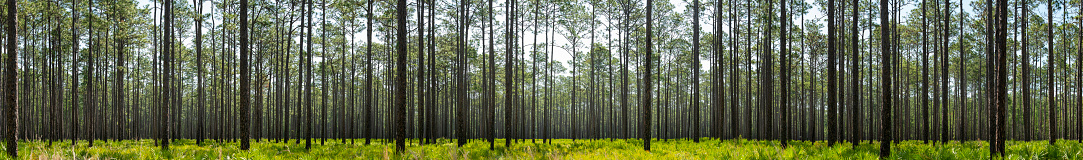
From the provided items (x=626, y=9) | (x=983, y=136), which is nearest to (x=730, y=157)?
(x=626, y=9)

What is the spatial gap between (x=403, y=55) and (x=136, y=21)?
12.5 metres

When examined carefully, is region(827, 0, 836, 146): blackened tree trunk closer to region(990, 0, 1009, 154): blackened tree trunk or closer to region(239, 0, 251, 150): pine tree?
region(990, 0, 1009, 154): blackened tree trunk

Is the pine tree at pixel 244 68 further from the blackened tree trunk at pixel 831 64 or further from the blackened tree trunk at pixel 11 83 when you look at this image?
the blackened tree trunk at pixel 831 64

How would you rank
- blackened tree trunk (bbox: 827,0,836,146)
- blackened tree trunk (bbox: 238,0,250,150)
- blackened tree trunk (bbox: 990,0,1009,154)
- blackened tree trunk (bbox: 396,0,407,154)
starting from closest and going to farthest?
blackened tree trunk (bbox: 990,0,1009,154), blackened tree trunk (bbox: 827,0,836,146), blackened tree trunk (bbox: 396,0,407,154), blackened tree trunk (bbox: 238,0,250,150)

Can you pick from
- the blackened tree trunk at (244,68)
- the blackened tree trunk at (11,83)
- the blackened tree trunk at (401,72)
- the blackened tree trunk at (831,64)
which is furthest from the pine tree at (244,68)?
the blackened tree trunk at (831,64)

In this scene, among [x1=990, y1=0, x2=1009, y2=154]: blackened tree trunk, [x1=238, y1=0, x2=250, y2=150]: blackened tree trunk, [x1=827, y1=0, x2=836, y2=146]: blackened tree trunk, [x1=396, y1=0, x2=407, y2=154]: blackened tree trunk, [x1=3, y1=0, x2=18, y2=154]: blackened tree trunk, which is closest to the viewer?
[x1=990, y1=0, x2=1009, y2=154]: blackened tree trunk

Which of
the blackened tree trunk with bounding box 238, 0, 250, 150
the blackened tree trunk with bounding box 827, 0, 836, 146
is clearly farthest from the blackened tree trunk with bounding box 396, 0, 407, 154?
the blackened tree trunk with bounding box 827, 0, 836, 146

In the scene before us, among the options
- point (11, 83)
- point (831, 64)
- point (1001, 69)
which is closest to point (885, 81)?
point (1001, 69)

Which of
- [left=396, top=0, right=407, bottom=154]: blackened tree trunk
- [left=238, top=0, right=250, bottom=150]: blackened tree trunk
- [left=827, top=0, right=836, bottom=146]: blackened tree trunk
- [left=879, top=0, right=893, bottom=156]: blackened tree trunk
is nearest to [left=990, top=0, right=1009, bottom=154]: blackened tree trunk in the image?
[left=879, top=0, right=893, bottom=156]: blackened tree trunk

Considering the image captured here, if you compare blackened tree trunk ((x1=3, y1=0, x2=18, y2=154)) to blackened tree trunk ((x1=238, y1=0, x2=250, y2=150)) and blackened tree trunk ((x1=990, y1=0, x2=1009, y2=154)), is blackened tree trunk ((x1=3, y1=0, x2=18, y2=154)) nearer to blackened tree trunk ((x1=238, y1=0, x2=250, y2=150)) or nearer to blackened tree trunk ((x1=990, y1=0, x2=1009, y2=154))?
blackened tree trunk ((x1=238, y1=0, x2=250, y2=150))

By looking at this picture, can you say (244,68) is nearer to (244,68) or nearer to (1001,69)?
(244,68)

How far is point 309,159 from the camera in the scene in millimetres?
8930

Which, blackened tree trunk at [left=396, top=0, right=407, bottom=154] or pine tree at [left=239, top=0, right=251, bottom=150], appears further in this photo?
pine tree at [left=239, top=0, right=251, bottom=150]

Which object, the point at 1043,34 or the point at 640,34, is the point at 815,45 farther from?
the point at 1043,34
